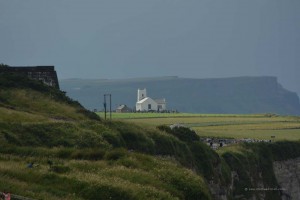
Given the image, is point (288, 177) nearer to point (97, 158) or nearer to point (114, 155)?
point (114, 155)

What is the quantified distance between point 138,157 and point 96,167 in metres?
4.42

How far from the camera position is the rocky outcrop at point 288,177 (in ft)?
235

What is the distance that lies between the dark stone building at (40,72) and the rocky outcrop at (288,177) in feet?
90.0

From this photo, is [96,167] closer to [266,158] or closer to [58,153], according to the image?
[58,153]

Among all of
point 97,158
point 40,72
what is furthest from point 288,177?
point 97,158

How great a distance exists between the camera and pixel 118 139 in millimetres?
41469

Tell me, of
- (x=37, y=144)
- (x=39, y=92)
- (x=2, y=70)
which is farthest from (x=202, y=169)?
(x=2, y=70)

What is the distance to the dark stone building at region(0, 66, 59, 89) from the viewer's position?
63.7 meters

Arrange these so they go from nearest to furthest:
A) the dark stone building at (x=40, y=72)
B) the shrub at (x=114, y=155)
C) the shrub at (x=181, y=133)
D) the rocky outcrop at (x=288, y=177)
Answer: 1. the shrub at (x=114, y=155)
2. the shrub at (x=181, y=133)
3. the dark stone building at (x=40, y=72)
4. the rocky outcrop at (x=288, y=177)

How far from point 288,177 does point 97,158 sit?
46977mm

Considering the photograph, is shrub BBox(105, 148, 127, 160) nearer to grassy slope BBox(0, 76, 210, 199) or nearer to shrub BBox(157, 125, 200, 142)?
grassy slope BBox(0, 76, 210, 199)

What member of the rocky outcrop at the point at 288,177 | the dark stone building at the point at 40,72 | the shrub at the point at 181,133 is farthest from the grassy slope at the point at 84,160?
the rocky outcrop at the point at 288,177

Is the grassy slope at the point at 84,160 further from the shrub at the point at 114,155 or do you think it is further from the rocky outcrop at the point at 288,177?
the rocky outcrop at the point at 288,177

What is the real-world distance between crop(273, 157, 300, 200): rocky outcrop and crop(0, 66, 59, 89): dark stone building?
90.0 ft
